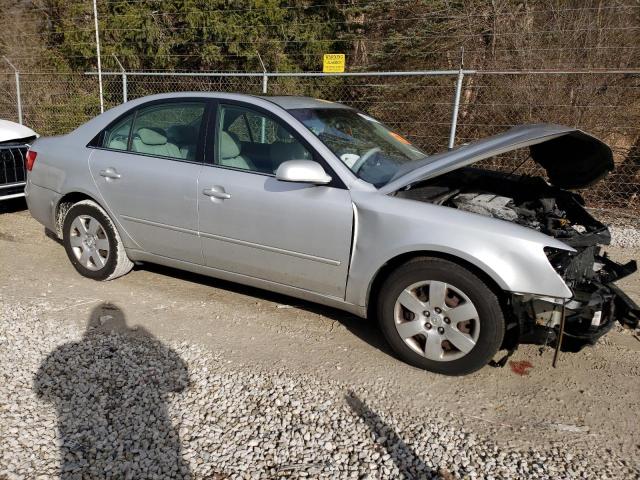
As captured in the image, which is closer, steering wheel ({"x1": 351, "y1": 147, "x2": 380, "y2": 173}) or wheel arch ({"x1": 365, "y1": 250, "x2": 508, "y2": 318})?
wheel arch ({"x1": 365, "y1": 250, "x2": 508, "y2": 318})

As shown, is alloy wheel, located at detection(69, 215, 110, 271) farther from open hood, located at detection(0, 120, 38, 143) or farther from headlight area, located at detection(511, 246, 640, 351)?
headlight area, located at detection(511, 246, 640, 351)

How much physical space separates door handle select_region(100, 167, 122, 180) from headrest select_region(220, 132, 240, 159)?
939 mm

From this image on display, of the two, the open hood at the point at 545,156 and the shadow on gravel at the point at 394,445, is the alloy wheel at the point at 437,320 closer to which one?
the shadow on gravel at the point at 394,445

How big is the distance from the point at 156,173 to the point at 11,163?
335cm

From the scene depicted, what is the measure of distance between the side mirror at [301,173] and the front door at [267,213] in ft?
0.41

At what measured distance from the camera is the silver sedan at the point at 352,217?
9.77ft

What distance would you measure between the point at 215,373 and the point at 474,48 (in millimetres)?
7871

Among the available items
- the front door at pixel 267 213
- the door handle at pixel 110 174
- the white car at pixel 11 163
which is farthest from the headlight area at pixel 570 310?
the white car at pixel 11 163

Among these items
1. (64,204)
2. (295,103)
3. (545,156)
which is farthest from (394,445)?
(64,204)

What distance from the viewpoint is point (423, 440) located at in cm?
261

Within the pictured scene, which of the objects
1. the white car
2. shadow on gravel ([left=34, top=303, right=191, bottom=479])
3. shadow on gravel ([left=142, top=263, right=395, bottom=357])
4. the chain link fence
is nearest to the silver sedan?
shadow on gravel ([left=142, top=263, right=395, bottom=357])

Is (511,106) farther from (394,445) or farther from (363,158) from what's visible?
(394,445)

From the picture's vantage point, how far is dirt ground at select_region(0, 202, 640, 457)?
2.83 metres

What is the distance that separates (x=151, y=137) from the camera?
4.18 metres
